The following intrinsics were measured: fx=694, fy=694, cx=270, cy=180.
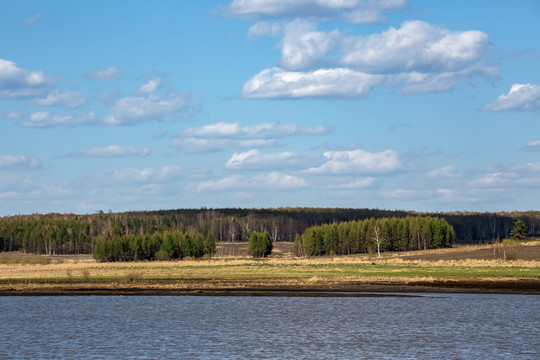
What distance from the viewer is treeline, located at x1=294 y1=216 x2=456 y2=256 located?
495ft

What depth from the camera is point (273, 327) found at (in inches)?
1497

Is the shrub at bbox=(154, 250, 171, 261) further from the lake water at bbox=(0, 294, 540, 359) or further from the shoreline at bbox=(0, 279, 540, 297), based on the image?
the lake water at bbox=(0, 294, 540, 359)

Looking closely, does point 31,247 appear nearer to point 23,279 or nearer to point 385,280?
point 23,279

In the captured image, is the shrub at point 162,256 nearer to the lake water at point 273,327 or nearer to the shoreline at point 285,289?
the shoreline at point 285,289

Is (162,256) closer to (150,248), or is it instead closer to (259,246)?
(150,248)

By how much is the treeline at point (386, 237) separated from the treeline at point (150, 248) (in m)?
26.1

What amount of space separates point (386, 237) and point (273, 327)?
113411 millimetres

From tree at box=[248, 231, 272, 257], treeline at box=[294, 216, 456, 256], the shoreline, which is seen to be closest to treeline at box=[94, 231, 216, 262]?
tree at box=[248, 231, 272, 257]

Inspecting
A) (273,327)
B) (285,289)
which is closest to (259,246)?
(285,289)

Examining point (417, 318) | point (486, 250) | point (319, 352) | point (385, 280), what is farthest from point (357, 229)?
point (319, 352)

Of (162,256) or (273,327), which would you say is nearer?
(273,327)

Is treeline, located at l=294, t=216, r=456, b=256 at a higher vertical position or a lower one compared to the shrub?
higher

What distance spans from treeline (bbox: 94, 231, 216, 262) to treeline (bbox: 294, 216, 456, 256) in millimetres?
26050

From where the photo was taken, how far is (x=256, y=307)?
47.6 metres
